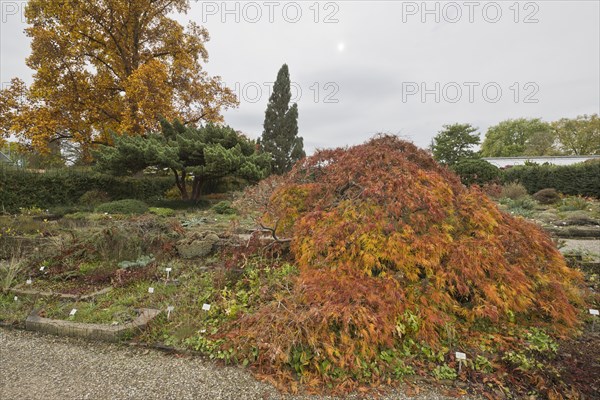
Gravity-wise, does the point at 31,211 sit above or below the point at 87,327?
above

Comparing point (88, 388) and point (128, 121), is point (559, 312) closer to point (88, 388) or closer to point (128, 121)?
point (88, 388)

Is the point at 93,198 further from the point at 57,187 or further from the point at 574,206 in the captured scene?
the point at 574,206

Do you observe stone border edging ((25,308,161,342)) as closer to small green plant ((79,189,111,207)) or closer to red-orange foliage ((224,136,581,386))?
red-orange foliage ((224,136,581,386))

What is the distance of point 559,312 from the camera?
8.40 ft

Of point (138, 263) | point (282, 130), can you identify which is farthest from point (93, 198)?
point (282, 130)

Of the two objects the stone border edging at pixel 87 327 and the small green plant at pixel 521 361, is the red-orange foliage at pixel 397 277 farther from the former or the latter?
the stone border edging at pixel 87 327

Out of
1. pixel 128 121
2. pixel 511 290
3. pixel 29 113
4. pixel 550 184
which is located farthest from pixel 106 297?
pixel 550 184

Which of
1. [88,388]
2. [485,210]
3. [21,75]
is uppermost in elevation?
[21,75]

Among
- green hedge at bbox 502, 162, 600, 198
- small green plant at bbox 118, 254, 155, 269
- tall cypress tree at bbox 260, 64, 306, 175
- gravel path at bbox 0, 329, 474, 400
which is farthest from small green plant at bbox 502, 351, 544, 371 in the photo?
tall cypress tree at bbox 260, 64, 306, 175

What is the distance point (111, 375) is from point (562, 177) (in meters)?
17.0

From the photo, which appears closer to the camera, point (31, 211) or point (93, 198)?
point (31, 211)

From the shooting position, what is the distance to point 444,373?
6.84 feet

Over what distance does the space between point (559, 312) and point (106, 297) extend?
14.6ft

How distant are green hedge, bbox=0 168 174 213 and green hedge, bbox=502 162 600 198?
54.6 feet
